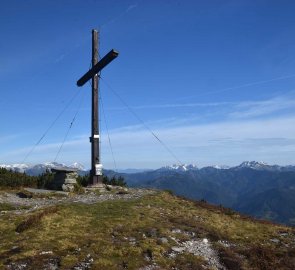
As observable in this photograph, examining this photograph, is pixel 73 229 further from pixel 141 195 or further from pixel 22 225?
pixel 141 195

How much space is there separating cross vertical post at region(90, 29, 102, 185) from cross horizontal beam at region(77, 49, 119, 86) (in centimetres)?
47

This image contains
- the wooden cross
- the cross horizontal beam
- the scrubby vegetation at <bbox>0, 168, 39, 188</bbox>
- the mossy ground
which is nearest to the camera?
the mossy ground

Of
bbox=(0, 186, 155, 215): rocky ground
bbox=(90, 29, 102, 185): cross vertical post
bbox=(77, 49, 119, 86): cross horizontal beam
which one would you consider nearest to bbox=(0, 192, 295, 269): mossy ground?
bbox=(0, 186, 155, 215): rocky ground

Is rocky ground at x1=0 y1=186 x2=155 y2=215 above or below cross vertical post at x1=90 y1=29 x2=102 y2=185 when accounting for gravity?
below

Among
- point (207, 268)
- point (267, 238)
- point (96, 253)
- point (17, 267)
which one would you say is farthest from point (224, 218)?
point (17, 267)

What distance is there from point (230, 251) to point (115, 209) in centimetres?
816

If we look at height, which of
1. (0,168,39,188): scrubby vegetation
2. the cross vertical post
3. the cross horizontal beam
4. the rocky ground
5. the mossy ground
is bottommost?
the mossy ground

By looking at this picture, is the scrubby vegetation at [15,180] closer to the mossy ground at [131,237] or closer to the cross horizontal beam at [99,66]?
the cross horizontal beam at [99,66]

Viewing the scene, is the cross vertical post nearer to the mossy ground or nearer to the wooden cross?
the wooden cross

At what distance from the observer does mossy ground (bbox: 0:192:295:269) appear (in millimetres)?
15383

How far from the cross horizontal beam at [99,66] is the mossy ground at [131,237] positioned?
11661mm

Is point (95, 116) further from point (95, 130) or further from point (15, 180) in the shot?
point (15, 180)

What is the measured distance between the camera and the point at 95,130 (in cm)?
3384

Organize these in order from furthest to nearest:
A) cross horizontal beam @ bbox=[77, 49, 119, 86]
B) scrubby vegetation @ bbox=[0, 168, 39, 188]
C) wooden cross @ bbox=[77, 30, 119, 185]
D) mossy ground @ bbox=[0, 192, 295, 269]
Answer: wooden cross @ bbox=[77, 30, 119, 185]
scrubby vegetation @ bbox=[0, 168, 39, 188]
cross horizontal beam @ bbox=[77, 49, 119, 86]
mossy ground @ bbox=[0, 192, 295, 269]
